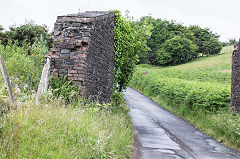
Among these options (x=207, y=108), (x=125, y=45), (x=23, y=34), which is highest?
(x=23, y=34)

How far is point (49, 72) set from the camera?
5.98 meters

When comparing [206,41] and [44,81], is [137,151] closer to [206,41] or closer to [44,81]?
[44,81]

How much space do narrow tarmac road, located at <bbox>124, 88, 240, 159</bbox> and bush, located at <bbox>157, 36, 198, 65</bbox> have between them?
48392 mm

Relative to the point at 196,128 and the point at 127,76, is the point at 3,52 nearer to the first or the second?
the point at 127,76

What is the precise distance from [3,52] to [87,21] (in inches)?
251

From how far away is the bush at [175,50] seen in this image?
198ft

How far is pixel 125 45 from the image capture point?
11.6 m

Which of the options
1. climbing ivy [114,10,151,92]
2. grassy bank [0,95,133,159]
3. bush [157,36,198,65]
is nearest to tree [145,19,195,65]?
bush [157,36,198,65]

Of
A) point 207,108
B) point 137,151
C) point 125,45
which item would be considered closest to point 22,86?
point 137,151

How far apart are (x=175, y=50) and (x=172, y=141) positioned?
54.3 metres

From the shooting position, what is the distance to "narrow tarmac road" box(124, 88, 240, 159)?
23.7 ft

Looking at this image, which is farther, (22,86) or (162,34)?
(162,34)

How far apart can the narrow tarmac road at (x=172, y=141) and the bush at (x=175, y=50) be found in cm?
4839

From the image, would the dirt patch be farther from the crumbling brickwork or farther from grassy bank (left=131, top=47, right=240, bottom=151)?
grassy bank (left=131, top=47, right=240, bottom=151)
